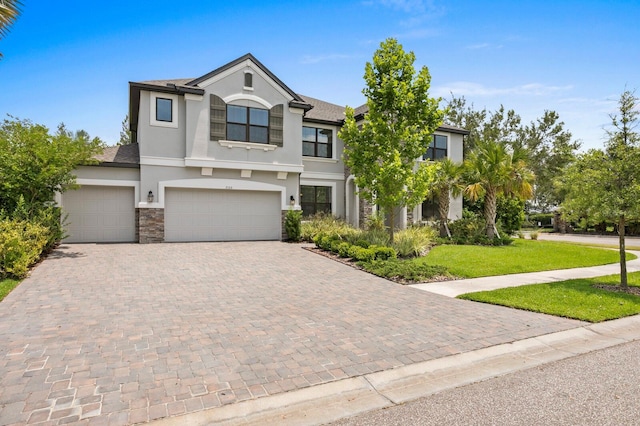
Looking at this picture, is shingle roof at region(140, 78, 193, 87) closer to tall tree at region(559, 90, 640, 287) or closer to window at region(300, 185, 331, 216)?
window at region(300, 185, 331, 216)

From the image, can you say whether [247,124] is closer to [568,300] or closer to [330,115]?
[330,115]

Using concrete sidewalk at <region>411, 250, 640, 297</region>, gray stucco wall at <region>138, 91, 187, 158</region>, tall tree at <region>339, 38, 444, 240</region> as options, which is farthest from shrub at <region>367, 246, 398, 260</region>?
gray stucco wall at <region>138, 91, 187, 158</region>

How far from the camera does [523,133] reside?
3938 centimetres

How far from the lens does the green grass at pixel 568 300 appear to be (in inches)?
258

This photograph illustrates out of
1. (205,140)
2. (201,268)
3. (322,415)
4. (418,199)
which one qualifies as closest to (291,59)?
(205,140)

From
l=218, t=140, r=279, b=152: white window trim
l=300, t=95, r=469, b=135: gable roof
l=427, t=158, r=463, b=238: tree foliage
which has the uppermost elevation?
l=300, t=95, r=469, b=135: gable roof

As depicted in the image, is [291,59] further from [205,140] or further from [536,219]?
[536,219]

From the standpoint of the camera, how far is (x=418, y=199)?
505 inches

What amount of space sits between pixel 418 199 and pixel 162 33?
33.8 ft

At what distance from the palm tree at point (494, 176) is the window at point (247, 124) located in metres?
9.85

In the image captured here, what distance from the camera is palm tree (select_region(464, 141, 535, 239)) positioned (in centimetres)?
1711

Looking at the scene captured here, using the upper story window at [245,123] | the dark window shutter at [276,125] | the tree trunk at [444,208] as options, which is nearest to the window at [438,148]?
the tree trunk at [444,208]

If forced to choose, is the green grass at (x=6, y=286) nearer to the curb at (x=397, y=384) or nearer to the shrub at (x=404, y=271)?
the curb at (x=397, y=384)

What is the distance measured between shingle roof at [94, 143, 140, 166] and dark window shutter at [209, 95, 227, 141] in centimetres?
348
